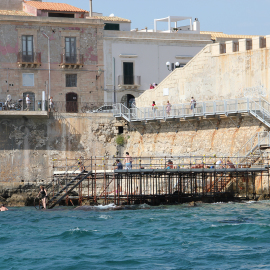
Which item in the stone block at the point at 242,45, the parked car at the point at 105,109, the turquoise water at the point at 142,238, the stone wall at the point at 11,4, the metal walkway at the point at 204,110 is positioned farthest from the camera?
the stone wall at the point at 11,4

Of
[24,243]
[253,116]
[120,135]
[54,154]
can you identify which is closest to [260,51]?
[253,116]

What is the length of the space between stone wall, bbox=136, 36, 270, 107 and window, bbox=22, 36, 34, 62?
897 centimetres

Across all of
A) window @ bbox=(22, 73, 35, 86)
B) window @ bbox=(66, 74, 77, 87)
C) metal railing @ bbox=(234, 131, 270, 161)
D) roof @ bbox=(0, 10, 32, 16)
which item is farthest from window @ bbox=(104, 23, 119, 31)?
metal railing @ bbox=(234, 131, 270, 161)

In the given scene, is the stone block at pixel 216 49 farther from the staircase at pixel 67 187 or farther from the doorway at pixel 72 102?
the doorway at pixel 72 102

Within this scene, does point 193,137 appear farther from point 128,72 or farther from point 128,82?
point 128,72

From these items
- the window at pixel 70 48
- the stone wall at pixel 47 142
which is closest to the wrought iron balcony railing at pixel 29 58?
the window at pixel 70 48

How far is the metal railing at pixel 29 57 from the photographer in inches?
1640

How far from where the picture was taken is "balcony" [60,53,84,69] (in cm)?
4225

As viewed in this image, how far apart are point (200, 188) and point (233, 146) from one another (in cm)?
303

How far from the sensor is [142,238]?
22.7 m

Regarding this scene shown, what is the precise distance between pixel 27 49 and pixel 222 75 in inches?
536

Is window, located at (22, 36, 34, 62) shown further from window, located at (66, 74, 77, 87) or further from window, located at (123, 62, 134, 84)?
window, located at (123, 62, 134, 84)

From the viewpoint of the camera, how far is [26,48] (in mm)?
41812

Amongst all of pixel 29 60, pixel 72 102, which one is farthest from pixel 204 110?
pixel 29 60
